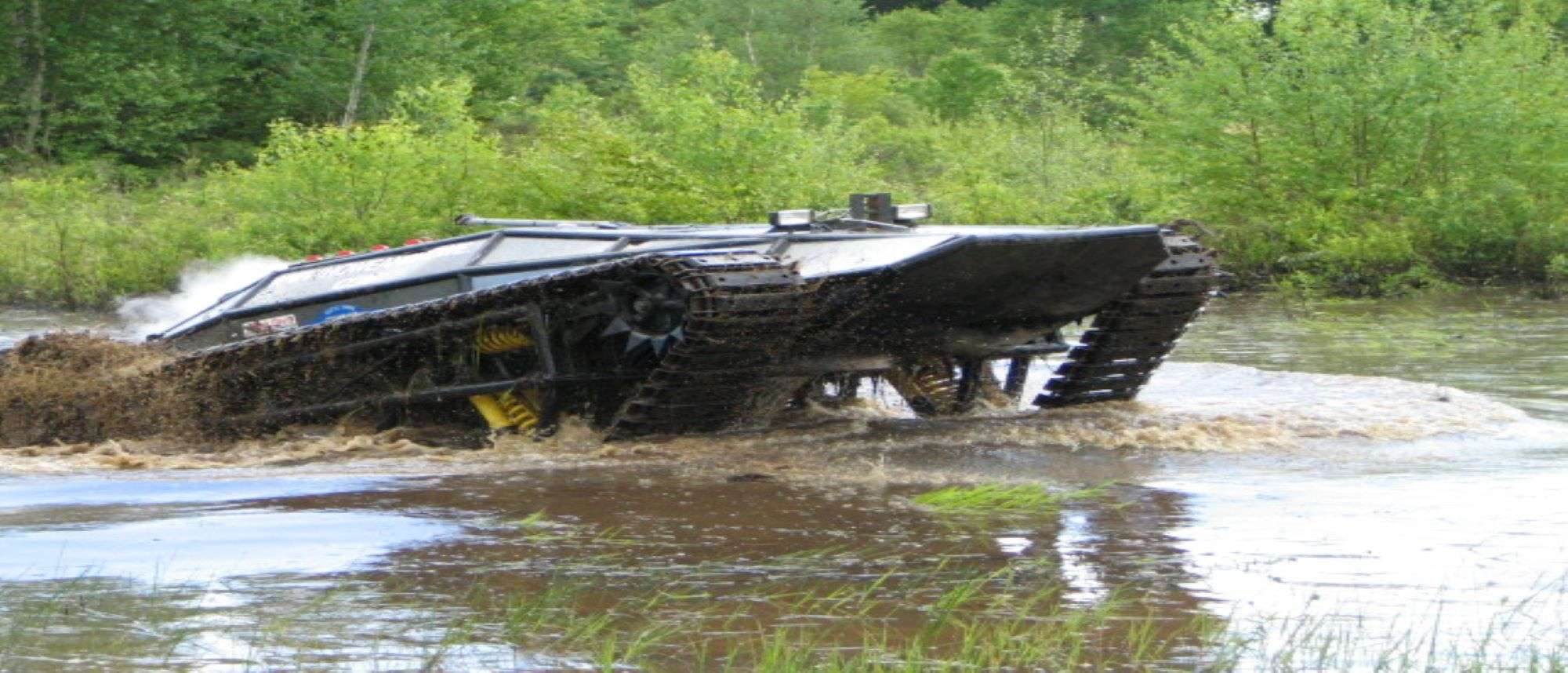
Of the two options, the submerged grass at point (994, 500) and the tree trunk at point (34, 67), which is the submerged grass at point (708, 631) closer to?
the submerged grass at point (994, 500)

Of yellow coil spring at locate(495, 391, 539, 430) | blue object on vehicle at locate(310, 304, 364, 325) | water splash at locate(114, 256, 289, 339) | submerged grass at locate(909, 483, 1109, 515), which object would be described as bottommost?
water splash at locate(114, 256, 289, 339)

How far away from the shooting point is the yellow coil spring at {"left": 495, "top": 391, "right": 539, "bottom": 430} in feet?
33.9

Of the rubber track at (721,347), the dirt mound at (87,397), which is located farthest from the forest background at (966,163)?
the rubber track at (721,347)

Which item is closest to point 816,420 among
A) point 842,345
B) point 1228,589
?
point 842,345

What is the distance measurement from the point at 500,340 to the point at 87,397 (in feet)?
8.29

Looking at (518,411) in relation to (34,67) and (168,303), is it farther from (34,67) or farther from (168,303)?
(34,67)

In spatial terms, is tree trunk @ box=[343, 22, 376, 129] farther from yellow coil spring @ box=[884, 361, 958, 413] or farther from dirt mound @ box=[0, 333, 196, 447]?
yellow coil spring @ box=[884, 361, 958, 413]

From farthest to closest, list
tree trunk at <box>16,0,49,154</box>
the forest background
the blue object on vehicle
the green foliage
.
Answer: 1. tree trunk at <box>16,0,49,154</box>
2. the green foliage
3. the forest background
4. the blue object on vehicle

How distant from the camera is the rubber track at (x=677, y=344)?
8938 millimetres

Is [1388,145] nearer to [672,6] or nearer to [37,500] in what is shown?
[37,500]

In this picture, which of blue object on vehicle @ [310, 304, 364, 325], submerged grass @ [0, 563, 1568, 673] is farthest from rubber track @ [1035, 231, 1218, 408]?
submerged grass @ [0, 563, 1568, 673]

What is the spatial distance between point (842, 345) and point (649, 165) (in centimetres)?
1041

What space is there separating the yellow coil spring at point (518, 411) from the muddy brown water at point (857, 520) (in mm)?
263

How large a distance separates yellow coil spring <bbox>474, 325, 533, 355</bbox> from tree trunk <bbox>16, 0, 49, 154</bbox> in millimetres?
21892
